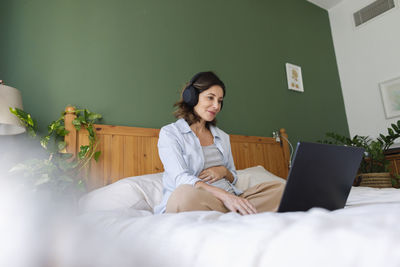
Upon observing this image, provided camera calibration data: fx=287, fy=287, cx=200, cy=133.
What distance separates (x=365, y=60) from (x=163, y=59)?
2.64m

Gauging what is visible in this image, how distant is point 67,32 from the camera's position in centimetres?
189

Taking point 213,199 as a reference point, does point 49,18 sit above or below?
above

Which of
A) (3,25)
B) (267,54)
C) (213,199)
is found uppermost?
(267,54)

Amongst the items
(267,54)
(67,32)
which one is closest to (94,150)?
(67,32)

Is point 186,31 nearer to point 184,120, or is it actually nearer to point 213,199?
point 184,120

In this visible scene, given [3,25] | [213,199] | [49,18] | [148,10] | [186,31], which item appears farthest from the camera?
[186,31]

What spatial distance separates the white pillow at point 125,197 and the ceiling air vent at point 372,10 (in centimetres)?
339

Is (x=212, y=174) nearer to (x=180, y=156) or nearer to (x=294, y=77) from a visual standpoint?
(x=180, y=156)

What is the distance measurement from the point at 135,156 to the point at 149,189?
0.42 metres

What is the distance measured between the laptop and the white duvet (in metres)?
0.17

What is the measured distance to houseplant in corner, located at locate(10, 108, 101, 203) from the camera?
4.19ft

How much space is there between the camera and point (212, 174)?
4.57 feet

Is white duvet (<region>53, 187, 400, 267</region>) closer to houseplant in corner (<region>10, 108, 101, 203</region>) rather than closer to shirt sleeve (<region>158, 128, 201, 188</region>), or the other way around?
shirt sleeve (<region>158, 128, 201, 188</region>)

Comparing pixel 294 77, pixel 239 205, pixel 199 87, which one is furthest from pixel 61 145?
pixel 294 77
